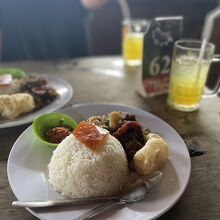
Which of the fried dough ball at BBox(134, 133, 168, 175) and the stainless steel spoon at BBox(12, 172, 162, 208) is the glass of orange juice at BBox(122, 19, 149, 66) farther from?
the stainless steel spoon at BBox(12, 172, 162, 208)

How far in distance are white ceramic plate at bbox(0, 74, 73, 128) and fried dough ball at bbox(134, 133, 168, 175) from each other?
1.51 feet

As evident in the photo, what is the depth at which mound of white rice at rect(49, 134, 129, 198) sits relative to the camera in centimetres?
74

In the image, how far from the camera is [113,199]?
0.70 meters

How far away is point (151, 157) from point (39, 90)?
2.24 ft

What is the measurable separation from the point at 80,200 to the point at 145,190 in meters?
0.16

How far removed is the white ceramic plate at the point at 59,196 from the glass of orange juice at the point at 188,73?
0.80ft

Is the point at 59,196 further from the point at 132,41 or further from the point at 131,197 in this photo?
the point at 132,41

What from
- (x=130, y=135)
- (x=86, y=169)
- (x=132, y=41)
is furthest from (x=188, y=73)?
(x=86, y=169)

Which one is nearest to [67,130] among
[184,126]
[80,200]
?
[80,200]

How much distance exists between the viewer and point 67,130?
0.97 m

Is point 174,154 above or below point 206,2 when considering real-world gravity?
above

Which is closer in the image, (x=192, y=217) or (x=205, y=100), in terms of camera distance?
(x=192, y=217)

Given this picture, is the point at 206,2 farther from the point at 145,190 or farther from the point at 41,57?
the point at 145,190

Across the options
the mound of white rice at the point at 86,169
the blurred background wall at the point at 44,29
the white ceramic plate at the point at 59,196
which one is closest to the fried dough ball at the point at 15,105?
the white ceramic plate at the point at 59,196
